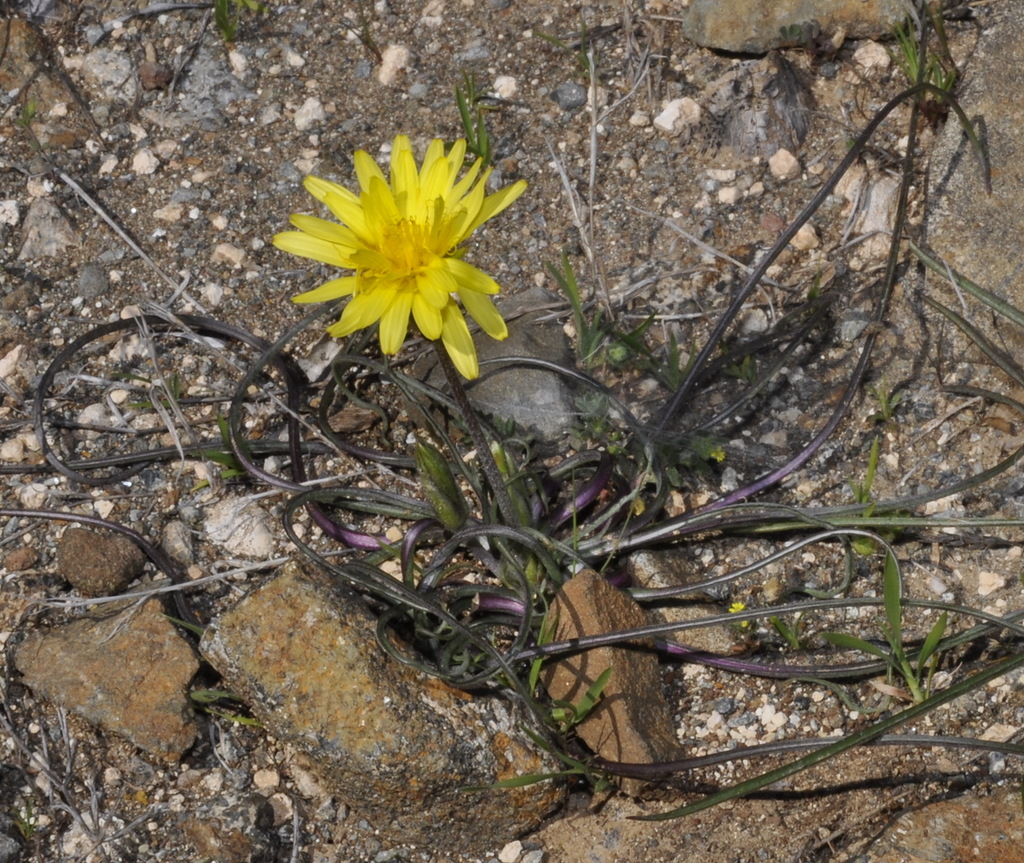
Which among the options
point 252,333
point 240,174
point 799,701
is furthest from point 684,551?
point 240,174

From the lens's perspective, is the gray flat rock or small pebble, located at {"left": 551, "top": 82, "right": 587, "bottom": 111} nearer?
the gray flat rock

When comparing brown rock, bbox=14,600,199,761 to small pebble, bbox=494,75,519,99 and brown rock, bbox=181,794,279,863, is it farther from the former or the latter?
small pebble, bbox=494,75,519,99

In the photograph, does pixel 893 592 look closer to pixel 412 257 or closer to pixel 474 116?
pixel 412 257

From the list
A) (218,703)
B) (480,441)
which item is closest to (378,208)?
(480,441)

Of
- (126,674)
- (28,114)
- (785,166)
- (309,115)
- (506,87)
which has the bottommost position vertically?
(126,674)

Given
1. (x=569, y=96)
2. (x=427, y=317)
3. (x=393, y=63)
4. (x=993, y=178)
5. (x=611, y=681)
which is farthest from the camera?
(x=393, y=63)

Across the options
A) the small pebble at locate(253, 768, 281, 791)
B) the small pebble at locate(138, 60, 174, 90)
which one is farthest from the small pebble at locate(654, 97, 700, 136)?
the small pebble at locate(253, 768, 281, 791)
